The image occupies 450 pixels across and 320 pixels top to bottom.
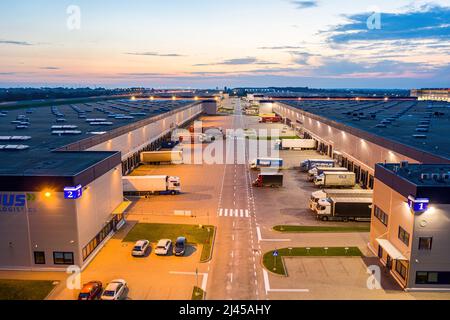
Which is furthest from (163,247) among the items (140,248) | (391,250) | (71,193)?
(391,250)

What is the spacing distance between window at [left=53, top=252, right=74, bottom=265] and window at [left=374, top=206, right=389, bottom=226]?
24.7m

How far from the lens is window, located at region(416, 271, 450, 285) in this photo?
87.4 ft

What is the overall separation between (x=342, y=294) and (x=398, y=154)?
24.9 m

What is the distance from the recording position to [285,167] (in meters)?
69.9

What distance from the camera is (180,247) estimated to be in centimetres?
Result: 3225

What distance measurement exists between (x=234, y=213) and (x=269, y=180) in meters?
13.7

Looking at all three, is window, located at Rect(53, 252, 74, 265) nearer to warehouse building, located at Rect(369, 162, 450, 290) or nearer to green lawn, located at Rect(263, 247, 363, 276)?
green lawn, located at Rect(263, 247, 363, 276)

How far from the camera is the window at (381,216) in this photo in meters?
30.7

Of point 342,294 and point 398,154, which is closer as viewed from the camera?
point 342,294

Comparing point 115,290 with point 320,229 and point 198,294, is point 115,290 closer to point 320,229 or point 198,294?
point 198,294

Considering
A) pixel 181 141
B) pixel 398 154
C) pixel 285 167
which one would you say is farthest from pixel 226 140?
pixel 398 154

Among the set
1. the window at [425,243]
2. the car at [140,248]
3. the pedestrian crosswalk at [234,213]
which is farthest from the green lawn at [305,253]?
the car at [140,248]

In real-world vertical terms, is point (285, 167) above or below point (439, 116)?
below
